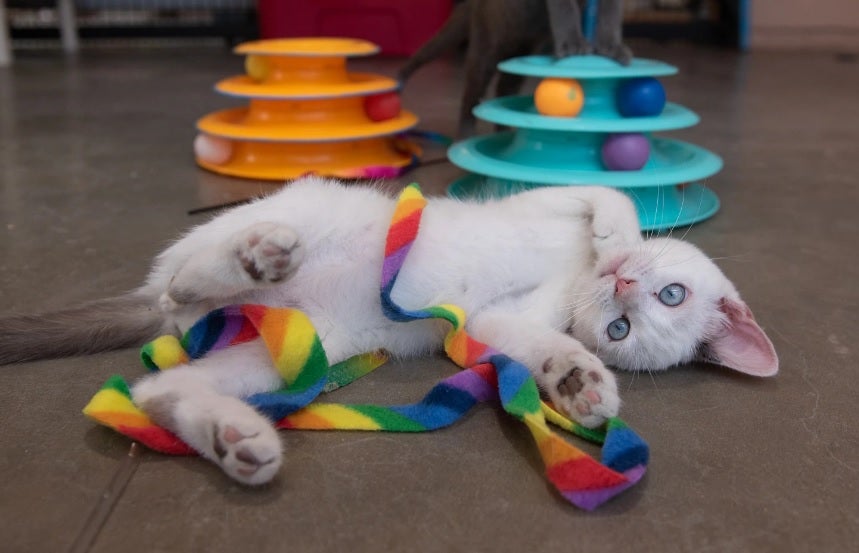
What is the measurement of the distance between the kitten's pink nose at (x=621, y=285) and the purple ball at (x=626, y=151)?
34.2 inches

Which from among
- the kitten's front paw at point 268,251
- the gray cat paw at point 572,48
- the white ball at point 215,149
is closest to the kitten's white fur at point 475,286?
the kitten's front paw at point 268,251

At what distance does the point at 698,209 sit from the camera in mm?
2221

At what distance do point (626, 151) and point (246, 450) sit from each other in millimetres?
1460

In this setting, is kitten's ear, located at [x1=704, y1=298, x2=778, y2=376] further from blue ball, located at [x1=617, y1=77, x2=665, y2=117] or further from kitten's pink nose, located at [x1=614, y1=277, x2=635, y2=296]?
blue ball, located at [x1=617, y1=77, x2=665, y2=117]

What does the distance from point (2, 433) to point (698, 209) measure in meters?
1.85

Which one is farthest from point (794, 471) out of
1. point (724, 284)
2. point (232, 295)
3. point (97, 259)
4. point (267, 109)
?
point (267, 109)

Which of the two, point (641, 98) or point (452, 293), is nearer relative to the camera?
point (452, 293)

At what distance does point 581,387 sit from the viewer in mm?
1139

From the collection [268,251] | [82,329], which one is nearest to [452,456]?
[268,251]

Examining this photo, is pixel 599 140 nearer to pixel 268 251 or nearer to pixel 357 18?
pixel 268 251

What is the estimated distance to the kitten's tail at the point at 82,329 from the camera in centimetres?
127

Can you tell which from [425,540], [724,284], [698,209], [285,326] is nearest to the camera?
[425,540]

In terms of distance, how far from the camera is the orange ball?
208 cm

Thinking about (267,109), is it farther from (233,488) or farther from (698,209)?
(233,488)
